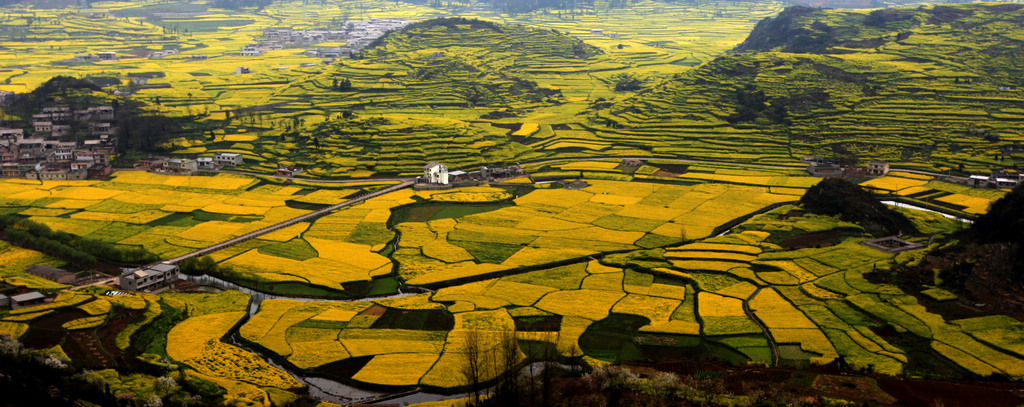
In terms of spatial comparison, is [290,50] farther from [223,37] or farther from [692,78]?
[692,78]

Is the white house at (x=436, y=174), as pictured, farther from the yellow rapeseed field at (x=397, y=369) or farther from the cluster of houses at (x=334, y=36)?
the cluster of houses at (x=334, y=36)

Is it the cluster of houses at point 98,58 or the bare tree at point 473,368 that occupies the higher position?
the cluster of houses at point 98,58

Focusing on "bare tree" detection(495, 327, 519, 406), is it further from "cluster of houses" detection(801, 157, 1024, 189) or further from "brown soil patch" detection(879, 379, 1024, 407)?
"cluster of houses" detection(801, 157, 1024, 189)

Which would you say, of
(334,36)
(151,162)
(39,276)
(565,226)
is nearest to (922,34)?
(565,226)

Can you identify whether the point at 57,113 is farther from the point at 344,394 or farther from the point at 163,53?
the point at 344,394

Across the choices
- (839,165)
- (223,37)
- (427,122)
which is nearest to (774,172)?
(839,165)

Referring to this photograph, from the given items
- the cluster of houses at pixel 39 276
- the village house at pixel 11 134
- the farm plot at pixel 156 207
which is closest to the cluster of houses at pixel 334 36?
the village house at pixel 11 134
